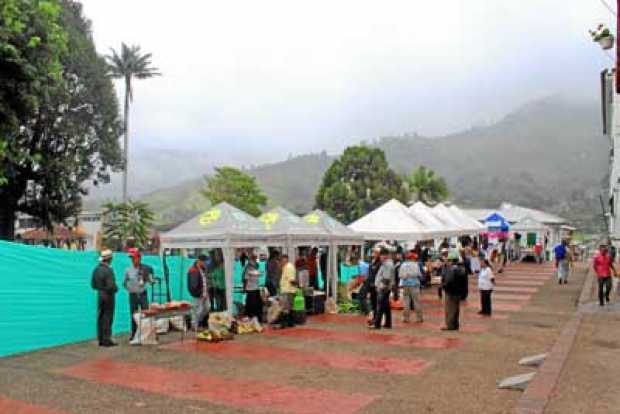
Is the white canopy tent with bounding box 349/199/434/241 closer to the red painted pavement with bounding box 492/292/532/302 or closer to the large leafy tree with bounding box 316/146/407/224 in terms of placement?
the red painted pavement with bounding box 492/292/532/302

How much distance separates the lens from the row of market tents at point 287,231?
15117mm

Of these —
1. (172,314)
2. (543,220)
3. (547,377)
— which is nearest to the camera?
(547,377)

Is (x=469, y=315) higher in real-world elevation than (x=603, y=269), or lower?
lower

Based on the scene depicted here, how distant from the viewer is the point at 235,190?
73.4 m

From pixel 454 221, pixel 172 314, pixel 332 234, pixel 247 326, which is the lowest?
pixel 247 326

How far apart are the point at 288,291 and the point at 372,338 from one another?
266cm

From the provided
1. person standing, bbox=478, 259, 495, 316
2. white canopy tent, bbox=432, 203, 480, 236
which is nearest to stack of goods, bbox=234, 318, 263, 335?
person standing, bbox=478, 259, 495, 316

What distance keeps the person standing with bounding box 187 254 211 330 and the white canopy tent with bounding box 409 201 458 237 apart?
12399mm

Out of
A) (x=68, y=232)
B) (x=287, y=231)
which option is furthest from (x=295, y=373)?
(x=68, y=232)

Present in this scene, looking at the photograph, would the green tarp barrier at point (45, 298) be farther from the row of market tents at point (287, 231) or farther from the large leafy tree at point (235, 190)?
the large leafy tree at point (235, 190)

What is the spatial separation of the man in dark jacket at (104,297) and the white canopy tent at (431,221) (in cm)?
1463

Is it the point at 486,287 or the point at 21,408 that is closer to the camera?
the point at 21,408

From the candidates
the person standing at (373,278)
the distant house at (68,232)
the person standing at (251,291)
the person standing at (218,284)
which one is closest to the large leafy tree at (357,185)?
the distant house at (68,232)

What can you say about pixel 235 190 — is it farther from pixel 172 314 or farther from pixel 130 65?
pixel 172 314
